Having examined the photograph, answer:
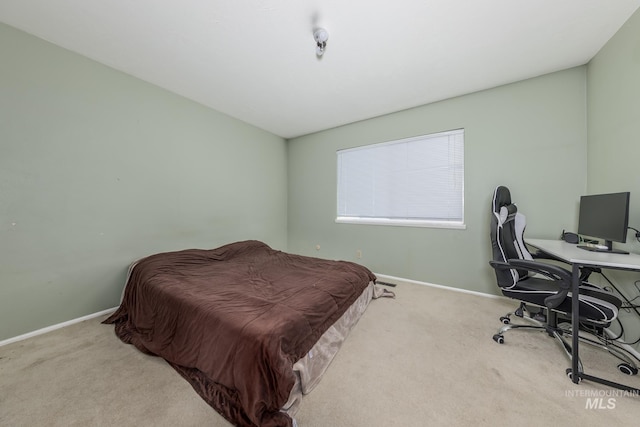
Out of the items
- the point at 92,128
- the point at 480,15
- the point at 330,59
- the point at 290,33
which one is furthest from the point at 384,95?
the point at 92,128

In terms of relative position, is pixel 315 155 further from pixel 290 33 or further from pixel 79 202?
pixel 79 202

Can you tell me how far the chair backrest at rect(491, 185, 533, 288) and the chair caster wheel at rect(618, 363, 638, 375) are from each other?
688 millimetres

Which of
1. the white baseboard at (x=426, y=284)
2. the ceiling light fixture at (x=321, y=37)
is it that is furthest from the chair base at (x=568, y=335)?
the ceiling light fixture at (x=321, y=37)

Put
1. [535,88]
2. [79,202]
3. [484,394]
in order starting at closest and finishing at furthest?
[484,394] → [79,202] → [535,88]

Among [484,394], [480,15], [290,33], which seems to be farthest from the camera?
[290,33]

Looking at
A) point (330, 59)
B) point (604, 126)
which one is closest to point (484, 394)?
point (604, 126)

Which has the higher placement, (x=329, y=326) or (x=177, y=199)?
(x=177, y=199)

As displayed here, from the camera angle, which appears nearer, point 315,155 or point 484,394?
point 484,394

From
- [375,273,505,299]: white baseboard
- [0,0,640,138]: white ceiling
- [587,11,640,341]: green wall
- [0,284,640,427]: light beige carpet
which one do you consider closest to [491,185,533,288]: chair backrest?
[0,284,640,427]: light beige carpet

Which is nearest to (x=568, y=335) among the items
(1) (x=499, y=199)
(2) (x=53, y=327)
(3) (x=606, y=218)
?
(3) (x=606, y=218)

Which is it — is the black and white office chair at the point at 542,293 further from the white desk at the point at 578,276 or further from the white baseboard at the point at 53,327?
the white baseboard at the point at 53,327

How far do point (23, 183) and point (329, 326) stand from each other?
110 inches

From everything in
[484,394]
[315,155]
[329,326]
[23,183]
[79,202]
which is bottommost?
[484,394]

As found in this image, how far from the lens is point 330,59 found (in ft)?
7.10
